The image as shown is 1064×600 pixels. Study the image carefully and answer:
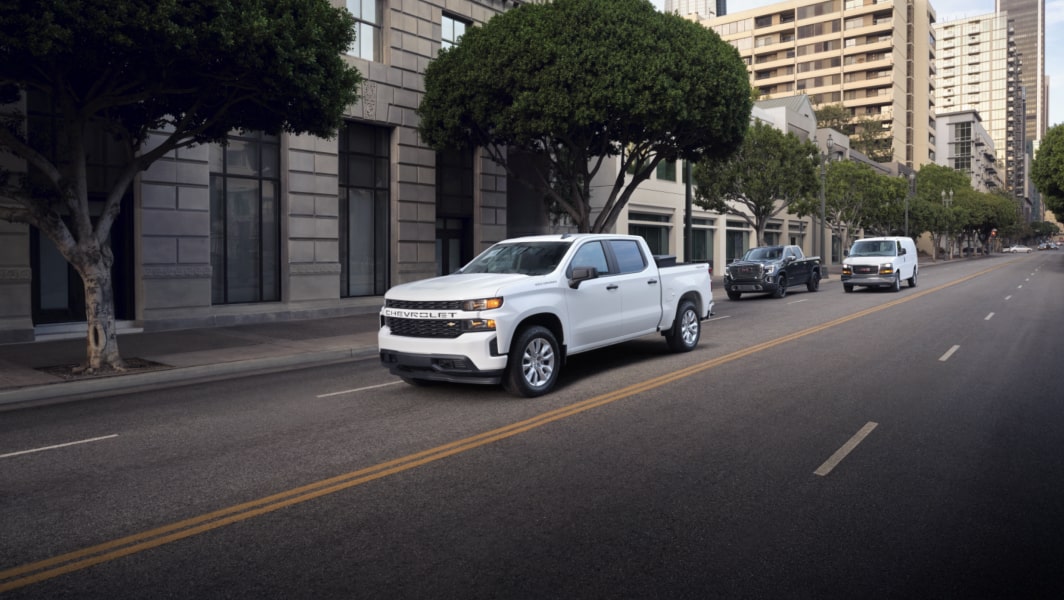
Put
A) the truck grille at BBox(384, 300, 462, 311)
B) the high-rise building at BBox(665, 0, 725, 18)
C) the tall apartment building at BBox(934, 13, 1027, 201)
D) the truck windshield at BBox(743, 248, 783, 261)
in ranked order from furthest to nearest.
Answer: the tall apartment building at BBox(934, 13, 1027, 201), the high-rise building at BBox(665, 0, 725, 18), the truck windshield at BBox(743, 248, 783, 261), the truck grille at BBox(384, 300, 462, 311)

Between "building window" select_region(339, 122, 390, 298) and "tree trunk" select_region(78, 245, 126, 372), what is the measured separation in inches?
385

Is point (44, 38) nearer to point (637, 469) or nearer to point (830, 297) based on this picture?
point (637, 469)

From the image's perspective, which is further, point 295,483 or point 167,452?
point 167,452

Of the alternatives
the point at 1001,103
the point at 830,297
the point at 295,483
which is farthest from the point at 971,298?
the point at 1001,103

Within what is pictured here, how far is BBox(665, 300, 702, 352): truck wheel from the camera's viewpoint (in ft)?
40.6

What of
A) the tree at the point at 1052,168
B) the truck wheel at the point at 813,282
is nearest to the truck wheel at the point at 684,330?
the truck wheel at the point at 813,282

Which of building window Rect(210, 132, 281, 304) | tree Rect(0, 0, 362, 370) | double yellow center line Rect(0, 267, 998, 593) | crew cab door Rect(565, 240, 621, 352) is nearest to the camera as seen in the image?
double yellow center line Rect(0, 267, 998, 593)

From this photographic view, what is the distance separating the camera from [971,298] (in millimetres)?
24125

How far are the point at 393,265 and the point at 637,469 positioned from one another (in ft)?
57.8

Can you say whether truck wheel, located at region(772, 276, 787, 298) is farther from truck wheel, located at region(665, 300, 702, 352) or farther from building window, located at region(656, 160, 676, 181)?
truck wheel, located at region(665, 300, 702, 352)

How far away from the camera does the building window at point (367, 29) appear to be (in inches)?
841

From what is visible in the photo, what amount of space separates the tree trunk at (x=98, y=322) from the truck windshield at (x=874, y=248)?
25880 millimetres

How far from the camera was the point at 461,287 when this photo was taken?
8.91m

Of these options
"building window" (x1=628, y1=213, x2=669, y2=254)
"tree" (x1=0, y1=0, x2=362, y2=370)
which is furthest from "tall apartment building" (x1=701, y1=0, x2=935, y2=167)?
"tree" (x1=0, y1=0, x2=362, y2=370)
